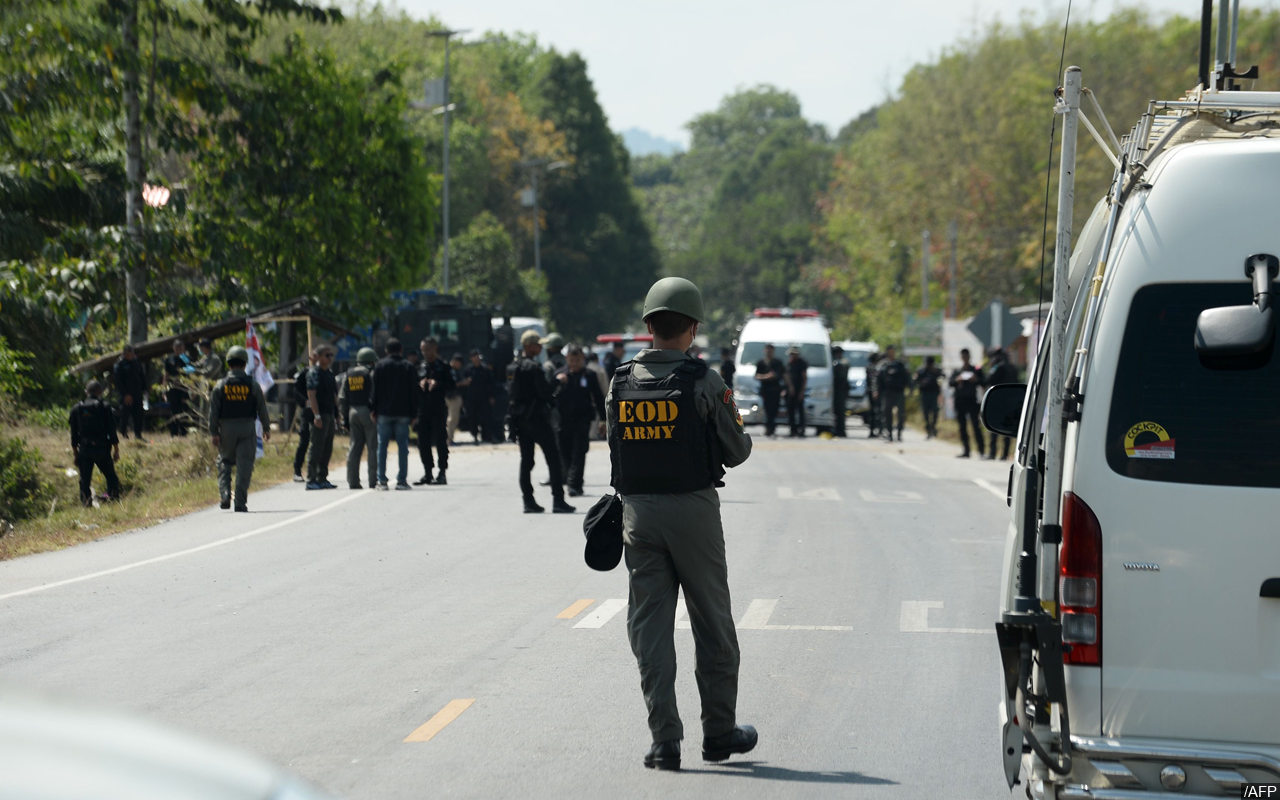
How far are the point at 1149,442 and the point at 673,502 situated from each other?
2131 millimetres

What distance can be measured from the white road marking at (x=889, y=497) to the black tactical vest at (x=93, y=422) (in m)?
8.87

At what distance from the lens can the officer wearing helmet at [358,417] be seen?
2075 cm

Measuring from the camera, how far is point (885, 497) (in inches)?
775

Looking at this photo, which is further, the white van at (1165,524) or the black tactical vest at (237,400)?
the black tactical vest at (237,400)

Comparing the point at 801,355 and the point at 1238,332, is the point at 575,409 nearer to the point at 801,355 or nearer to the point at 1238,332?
the point at 1238,332

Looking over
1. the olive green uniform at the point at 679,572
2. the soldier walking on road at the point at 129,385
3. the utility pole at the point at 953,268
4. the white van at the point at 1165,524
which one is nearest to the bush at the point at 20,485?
the soldier walking on road at the point at 129,385

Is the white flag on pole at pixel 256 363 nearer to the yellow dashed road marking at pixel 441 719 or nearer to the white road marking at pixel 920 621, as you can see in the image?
the white road marking at pixel 920 621

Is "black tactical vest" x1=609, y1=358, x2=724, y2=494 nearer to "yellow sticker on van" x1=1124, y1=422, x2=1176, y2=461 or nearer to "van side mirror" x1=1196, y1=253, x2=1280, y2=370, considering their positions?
"yellow sticker on van" x1=1124, y1=422, x2=1176, y2=461

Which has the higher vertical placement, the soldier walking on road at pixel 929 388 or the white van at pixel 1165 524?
the white van at pixel 1165 524

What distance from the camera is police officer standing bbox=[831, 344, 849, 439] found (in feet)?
111

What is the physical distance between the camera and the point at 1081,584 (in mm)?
4945

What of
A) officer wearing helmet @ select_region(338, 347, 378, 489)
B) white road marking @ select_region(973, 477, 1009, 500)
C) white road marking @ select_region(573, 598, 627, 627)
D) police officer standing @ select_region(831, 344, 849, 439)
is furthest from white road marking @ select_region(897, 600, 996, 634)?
police officer standing @ select_region(831, 344, 849, 439)

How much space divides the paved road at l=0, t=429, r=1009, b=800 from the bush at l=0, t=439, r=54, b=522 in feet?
11.6

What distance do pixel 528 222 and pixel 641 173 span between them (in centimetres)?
10949
